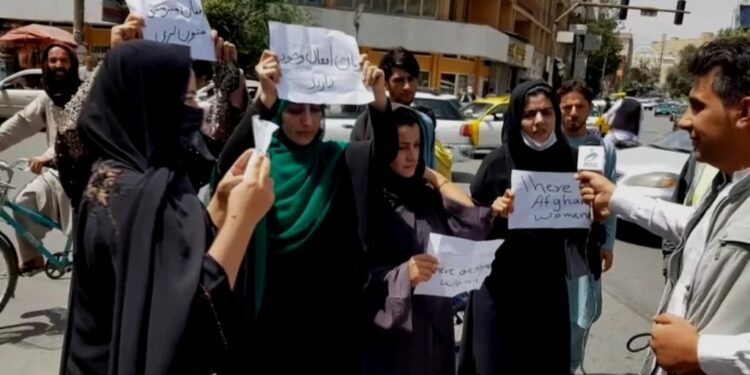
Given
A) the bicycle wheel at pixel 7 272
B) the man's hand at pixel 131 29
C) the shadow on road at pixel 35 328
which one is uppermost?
the man's hand at pixel 131 29

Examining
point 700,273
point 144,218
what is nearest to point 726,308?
point 700,273

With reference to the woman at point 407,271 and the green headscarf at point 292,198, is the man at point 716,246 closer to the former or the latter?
the woman at point 407,271

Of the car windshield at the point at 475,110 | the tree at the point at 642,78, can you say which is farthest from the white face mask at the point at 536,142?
the tree at the point at 642,78

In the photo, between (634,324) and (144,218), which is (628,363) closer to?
(634,324)

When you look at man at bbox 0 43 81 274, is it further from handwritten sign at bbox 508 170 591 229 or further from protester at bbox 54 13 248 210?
handwritten sign at bbox 508 170 591 229

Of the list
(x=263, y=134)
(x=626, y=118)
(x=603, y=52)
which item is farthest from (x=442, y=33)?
(x=263, y=134)

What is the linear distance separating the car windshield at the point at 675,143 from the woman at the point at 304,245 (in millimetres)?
7454

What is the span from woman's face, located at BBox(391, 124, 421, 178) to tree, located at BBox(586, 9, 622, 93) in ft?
173

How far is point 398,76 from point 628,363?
99.0 inches

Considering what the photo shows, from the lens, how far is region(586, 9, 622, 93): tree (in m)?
55.3

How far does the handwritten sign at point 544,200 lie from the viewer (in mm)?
2871

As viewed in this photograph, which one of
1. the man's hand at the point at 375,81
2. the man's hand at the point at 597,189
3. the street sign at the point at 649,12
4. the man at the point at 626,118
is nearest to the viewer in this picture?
the man's hand at the point at 597,189

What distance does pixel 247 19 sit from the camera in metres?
24.3

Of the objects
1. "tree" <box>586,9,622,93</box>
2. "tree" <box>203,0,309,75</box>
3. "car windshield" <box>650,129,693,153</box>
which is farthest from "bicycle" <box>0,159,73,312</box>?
"tree" <box>586,9,622,93</box>
